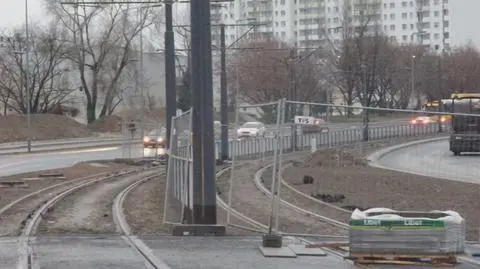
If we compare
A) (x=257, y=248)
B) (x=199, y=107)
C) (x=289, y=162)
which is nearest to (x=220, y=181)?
(x=289, y=162)

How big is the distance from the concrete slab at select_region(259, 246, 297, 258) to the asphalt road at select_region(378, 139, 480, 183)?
5543 mm

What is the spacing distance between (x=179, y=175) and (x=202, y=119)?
3.06m

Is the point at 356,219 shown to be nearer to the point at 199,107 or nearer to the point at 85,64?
the point at 199,107

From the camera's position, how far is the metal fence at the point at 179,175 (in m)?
14.8

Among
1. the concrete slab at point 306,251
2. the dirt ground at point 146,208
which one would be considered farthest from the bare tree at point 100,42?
the concrete slab at point 306,251

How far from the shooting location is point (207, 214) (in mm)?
13812

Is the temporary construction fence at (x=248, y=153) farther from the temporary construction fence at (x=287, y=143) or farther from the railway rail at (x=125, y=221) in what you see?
the railway rail at (x=125, y=221)

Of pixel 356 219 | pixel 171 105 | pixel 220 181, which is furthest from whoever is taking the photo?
pixel 171 105

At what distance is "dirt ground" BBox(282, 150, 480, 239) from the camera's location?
18.1 m

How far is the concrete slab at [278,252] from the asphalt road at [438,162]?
18.2 feet

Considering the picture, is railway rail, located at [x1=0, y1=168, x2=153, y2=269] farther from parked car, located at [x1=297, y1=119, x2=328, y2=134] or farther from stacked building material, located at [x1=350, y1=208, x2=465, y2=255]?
parked car, located at [x1=297, y1=119, x2=328, y2=134]

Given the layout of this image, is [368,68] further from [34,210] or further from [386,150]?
[34,210]

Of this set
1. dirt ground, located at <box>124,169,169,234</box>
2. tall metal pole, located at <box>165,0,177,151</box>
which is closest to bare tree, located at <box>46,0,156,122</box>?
tall metal pole, located at <box>165,0,177,151</box>

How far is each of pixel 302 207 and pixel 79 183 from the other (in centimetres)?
1146
